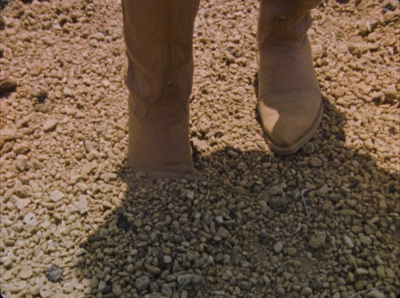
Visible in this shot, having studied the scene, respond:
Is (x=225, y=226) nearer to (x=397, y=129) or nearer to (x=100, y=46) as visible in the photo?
(x=397, y=129)

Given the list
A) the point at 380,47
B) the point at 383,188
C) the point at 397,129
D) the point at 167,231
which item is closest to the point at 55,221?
the point at 167,231

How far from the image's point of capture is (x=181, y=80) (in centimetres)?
151

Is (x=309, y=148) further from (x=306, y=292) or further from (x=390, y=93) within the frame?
(x=306, y=292)

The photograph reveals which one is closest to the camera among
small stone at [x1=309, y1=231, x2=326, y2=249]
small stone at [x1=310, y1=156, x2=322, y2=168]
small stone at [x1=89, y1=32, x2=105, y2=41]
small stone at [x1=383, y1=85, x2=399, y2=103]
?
small stone at [x1=309, y1=231, x2=326, y2=249]

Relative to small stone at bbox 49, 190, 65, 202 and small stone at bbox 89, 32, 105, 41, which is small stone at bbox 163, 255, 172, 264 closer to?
small stone at bbox 49, 190, 65, 202

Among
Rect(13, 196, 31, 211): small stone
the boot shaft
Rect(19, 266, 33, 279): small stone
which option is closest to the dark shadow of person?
Rect(19, 266, 33, 279): small stone

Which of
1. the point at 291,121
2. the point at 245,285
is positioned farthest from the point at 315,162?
the point at 245,285

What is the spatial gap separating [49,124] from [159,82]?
590 mm

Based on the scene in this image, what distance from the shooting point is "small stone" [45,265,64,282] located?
59.4 inches

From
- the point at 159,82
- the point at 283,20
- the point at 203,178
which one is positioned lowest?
the point at 203,178

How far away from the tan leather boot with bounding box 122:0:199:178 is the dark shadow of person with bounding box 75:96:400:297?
9cm

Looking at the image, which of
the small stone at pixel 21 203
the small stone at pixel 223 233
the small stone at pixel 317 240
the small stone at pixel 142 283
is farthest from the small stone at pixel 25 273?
the small stone at pixel 317 240

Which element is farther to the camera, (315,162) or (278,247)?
(315,162)

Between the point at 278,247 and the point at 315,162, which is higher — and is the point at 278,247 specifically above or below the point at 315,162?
below
